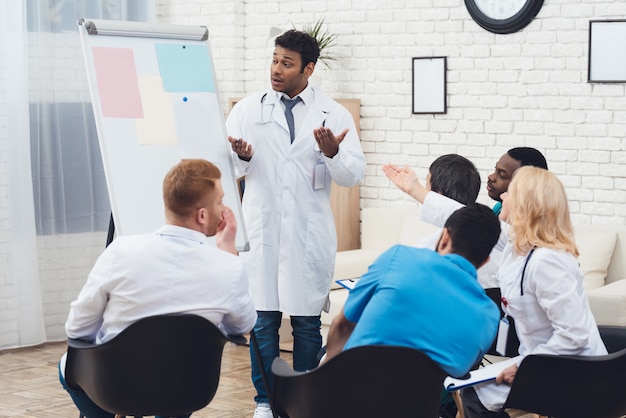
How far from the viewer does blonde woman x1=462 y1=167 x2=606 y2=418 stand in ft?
9.27

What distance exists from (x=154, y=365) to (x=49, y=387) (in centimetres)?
231

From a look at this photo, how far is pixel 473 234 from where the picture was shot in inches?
101

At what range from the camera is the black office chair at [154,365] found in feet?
8.75

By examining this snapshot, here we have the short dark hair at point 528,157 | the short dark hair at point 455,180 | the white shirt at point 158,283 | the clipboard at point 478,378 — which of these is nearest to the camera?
the white shirt at point 158,283

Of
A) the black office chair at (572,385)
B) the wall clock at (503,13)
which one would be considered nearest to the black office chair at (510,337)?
the black office chair at (572,385)

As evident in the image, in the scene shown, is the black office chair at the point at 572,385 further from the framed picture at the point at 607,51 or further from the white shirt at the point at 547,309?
the framed picture at the point at 607,51

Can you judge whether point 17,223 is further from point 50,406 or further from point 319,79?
point 319,79

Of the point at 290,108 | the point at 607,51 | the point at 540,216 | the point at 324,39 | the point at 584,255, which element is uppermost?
the point at 324,39

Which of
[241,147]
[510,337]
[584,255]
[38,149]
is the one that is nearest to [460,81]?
[584,255]

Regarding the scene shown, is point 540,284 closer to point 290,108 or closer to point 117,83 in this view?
point 290,108

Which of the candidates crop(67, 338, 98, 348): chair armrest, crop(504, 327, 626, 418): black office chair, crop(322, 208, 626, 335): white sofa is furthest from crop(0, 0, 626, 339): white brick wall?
crop(67, 338, 98, 348): chair armrest

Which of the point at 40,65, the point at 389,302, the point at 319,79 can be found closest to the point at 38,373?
the point at 40,65

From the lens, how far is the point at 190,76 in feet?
12.8

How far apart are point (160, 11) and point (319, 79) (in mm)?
1373
